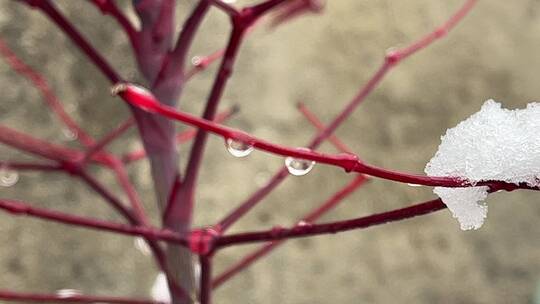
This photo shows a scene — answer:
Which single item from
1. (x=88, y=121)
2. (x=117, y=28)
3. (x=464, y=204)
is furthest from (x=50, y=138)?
(x=464, y=204)

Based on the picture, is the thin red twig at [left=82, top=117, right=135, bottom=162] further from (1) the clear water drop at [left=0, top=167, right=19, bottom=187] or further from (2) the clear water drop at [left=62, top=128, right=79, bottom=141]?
(2) the clear water drop at [left=62, top=128, right=79, bottom=141]

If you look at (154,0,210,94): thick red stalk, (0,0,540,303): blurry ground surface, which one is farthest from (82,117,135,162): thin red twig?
(0,0,540,303): blurry ground surface

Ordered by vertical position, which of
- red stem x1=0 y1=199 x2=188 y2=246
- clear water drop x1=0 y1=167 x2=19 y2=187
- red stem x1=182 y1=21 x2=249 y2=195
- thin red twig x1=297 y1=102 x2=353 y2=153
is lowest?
red stem x1=0 y1=199 x2=188 y2=246

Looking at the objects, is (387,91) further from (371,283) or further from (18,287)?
(18,287)

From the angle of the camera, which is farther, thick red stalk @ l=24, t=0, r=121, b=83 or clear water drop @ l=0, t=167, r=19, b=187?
clear water drop @ l=0, t=167, r=19, b=187

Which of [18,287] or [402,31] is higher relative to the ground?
[402,31]

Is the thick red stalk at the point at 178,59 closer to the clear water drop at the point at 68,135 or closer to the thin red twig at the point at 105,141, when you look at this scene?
the thin red twig at the point at 105,141

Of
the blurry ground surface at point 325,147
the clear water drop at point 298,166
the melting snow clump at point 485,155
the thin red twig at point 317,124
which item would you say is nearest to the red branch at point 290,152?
the melting snow clump at point 485,155
